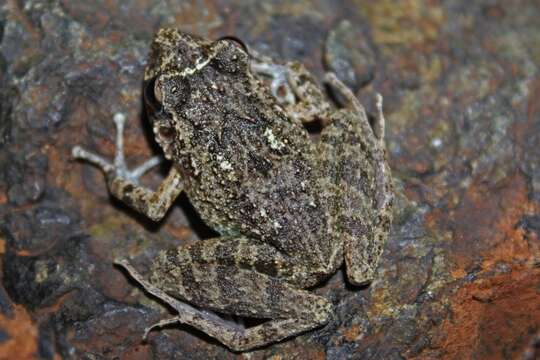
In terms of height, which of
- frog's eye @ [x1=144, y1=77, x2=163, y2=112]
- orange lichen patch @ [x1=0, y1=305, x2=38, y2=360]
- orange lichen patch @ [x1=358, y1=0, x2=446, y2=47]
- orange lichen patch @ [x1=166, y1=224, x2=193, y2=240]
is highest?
orange lichen patch @ [x1=358, y1=0, x2=446, y2=47]

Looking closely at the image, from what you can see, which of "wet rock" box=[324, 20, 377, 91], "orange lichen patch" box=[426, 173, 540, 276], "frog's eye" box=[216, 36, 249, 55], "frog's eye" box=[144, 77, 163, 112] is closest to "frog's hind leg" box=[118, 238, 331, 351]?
"frog's eye" box=[144, 77, 163, 112]

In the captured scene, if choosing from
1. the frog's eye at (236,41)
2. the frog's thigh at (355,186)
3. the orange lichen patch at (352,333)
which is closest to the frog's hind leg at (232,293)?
the orange lichen patch at (352,333)

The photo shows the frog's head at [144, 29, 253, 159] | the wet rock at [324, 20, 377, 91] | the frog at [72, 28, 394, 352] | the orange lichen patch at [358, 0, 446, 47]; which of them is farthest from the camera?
the orange lichen patch at [358, 0, 446, 47]

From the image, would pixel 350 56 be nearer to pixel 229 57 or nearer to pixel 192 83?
pixel 229 57

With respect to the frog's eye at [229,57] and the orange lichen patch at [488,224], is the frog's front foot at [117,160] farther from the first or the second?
the orange lichen patch at [488,224]

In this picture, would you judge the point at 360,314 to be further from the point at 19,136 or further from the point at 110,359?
the point at 19,136

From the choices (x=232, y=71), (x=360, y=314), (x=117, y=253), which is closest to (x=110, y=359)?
(x=117, y=253)

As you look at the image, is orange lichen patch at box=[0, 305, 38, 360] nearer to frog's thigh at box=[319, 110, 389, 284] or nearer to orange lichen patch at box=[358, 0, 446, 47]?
frog's thigh at box=[319, 110, 389, 284]

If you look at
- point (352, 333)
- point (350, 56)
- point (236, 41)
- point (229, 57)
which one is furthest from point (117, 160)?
point (352, 333)
